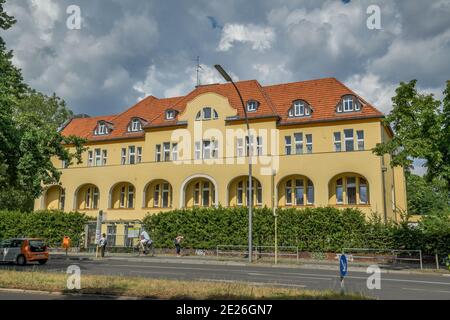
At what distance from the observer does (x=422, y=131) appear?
21547mm

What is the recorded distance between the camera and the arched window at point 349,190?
32906 millimetres

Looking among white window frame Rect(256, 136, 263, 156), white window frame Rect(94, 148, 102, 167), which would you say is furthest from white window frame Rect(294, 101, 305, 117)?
white window frame Rect(94, 148, 102, 167)

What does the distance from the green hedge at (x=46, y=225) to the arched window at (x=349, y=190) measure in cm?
1999

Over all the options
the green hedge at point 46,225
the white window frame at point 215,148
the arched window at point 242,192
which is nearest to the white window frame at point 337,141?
the arched window at point 242,192

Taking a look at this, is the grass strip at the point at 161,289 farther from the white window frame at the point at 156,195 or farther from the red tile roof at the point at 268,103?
the white window frame at the point at 156,195

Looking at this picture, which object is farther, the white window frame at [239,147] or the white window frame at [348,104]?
the white window frame at [239,147]

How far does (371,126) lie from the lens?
33.1 metres

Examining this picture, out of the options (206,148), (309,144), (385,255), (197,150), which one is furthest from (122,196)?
(385,255)

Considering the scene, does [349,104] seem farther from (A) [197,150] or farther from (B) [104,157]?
(B) [104,157]

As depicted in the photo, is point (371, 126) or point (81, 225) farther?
point (81, 225)
